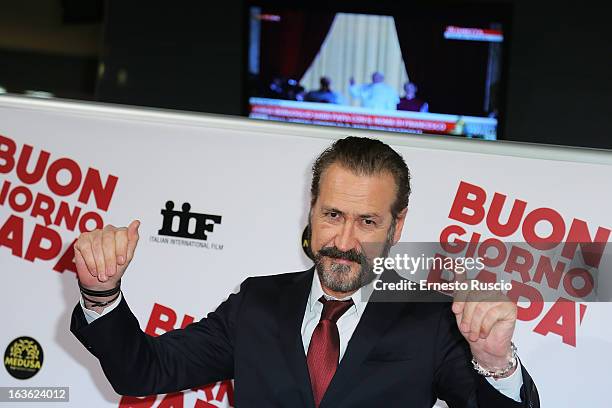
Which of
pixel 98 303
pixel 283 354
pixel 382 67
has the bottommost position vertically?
pixel 283 354

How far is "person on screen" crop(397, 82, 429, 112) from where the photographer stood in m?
5.00

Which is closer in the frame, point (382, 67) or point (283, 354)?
point (283, 354)

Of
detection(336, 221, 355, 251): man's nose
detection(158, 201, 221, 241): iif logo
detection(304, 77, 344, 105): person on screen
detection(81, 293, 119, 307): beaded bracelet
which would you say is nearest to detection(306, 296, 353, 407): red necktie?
detection(336, 221, 355, 251): man's nose

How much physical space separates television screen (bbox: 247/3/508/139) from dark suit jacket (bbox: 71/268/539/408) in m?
3.07

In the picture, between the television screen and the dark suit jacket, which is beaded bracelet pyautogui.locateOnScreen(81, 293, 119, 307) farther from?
the television screen

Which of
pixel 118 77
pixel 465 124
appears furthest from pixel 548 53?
pixel 118 77

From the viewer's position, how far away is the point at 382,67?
504 cm

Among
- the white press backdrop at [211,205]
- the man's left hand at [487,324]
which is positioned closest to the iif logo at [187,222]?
the white press backdrop at [211,205]

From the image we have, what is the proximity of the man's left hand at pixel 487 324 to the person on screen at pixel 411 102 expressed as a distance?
335 centimetres

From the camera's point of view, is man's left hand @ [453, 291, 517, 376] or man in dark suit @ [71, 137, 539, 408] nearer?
man's left hand @ [453, 291, 517, 376]

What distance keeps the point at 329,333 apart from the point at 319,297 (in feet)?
0.26

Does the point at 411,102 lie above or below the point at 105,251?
above

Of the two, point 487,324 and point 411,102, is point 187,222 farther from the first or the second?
point 411,102

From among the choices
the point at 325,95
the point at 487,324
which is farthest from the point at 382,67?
the point at 487,324
